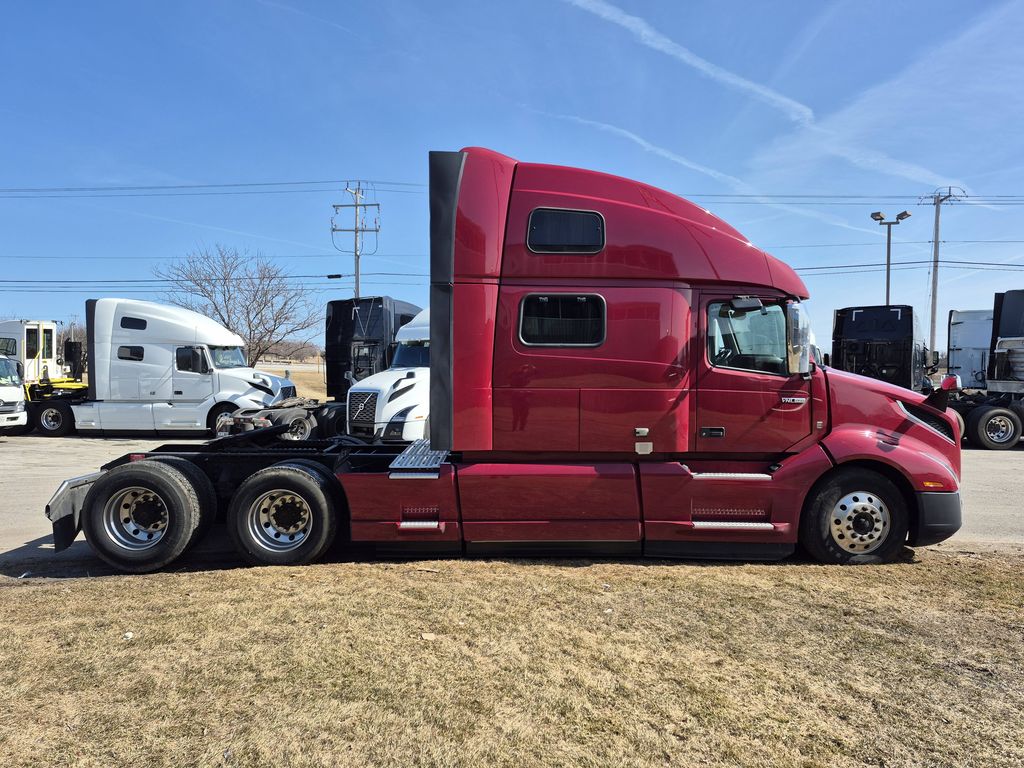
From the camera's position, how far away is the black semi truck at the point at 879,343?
1520 cm

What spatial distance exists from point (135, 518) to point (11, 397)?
14.4 metres

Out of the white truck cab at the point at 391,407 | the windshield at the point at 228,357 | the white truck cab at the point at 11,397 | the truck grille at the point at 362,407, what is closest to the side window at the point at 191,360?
the windshield at the point at 228,357

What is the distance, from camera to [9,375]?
1600 cm

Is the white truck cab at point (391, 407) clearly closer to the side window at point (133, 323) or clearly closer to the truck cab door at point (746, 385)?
the truck cab door at point (746, 385)

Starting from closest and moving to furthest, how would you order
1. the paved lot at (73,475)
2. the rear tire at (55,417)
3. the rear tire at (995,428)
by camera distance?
the paved lot at (73,475) < the rear tire at (995,428) < the rear tire at (55,417)

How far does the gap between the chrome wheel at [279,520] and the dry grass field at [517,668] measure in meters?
0.32

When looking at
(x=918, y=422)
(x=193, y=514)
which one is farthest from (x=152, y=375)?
(x=918, y=422)

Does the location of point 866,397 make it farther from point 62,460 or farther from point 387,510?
point 62,460

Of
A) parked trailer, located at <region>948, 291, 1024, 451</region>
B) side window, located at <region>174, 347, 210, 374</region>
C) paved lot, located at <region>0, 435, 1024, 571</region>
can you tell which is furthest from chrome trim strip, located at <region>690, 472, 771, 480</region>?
side window, located at <region>174, 347, 210, 374</region>

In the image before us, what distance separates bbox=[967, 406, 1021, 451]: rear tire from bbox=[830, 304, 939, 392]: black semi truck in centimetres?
148

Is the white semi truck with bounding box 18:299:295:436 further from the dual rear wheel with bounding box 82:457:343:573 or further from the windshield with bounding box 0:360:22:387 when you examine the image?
the dual rear wheel with bounding box 82:457:343:573

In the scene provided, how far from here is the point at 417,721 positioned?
282 cm

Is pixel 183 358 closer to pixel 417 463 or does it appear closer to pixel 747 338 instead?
pixel 417 463

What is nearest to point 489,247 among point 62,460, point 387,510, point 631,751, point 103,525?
point 387,510
